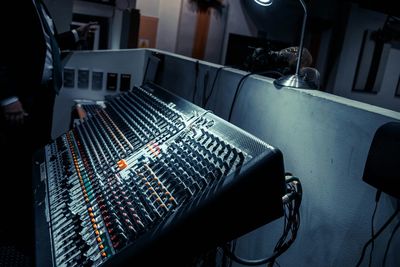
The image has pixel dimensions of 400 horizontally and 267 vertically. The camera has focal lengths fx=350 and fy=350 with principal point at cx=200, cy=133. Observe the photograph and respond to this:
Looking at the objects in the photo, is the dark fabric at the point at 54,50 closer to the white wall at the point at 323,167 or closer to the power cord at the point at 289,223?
Result: the white wall at the point at 323,167

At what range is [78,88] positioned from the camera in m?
2.44

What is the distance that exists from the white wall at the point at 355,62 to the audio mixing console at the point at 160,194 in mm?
6093

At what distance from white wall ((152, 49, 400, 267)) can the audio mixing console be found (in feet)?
0.83

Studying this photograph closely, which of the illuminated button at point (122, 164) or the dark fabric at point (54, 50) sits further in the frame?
Answer: the dark fabric at point (54, 50)

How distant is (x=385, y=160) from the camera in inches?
29.0

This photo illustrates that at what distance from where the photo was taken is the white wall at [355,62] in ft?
21.1

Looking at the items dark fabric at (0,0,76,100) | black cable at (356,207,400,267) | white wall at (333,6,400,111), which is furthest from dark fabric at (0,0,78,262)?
white wall at (333,6,400,111)

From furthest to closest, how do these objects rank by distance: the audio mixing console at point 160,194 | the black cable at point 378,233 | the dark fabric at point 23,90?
the dark fabric at point 23,90 < the black cable at point 378,233 < the audio mixing console at point 160,194

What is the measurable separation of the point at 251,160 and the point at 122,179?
1.21ft

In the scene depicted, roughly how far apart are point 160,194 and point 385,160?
0.49 metres

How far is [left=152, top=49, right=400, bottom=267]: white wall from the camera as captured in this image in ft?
2.80

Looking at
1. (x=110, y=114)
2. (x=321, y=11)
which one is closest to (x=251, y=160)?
(x=110, y=114)

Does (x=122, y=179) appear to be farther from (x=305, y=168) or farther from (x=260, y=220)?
(x=305, y=168)

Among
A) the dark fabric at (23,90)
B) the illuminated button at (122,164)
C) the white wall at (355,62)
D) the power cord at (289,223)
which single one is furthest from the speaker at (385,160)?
the white wall at (355,62)
